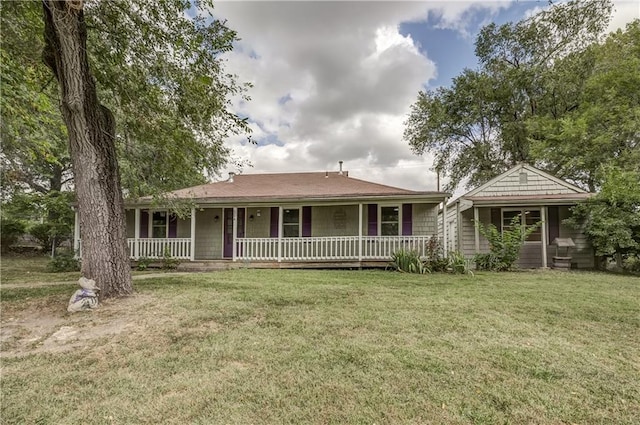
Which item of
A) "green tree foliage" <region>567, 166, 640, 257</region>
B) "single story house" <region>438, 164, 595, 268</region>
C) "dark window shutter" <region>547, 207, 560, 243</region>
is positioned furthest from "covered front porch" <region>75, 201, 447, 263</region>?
"green tree foliage" <region>567, 166, 640, 257</region>

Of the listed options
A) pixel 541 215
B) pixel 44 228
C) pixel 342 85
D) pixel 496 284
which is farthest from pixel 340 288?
pixel 44 228

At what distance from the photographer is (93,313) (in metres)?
4.94

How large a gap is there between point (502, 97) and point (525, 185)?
10.2 metres

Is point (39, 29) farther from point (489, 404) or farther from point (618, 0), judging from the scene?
point (618, 0)

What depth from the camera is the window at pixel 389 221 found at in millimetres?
12070

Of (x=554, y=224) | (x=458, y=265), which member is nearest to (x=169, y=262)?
(x=458, y=265)

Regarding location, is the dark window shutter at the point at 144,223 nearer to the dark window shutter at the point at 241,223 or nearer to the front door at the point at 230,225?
the front door at the point at 230,225

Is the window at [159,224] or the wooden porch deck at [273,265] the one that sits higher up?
the window at [159,224]

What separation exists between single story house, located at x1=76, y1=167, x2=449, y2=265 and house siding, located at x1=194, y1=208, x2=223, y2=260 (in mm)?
36

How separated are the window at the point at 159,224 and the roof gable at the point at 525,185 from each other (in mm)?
11416

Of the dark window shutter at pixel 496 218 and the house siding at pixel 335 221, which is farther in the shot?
the dark window shutter at pixel 496 218

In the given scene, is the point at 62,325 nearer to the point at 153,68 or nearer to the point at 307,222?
the point at 153,68

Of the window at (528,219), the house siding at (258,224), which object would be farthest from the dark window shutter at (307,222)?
the window at (528,219)

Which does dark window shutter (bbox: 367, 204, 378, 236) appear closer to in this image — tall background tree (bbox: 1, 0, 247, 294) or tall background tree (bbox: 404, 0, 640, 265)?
tall background tree (bbox: 1, 0, 247, 294)
